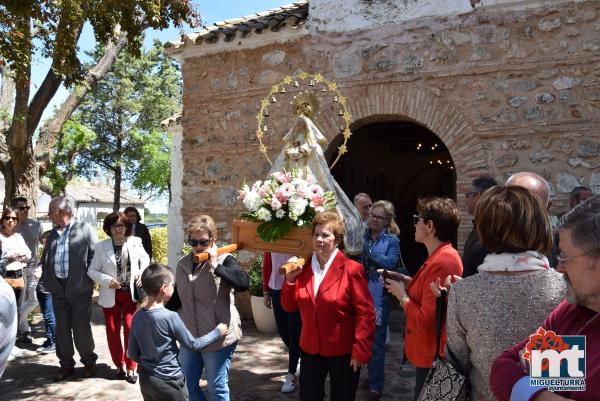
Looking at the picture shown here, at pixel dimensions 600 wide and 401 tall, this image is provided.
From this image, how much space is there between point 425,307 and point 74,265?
12.1 feet

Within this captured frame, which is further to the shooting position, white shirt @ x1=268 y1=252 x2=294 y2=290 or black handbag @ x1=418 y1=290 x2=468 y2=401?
white shirt @ x1=268 y1=252 x2=294 y2=290

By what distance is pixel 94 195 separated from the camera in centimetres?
3903

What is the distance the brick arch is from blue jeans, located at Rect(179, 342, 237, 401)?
378cm

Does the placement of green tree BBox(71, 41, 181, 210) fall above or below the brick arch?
above

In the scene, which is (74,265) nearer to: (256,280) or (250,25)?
(256,280)

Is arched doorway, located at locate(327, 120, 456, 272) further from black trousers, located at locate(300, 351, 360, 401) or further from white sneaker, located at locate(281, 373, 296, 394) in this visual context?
black trousers, located at locate(300, 351, 360, 401)

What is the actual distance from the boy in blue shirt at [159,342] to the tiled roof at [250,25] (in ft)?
16.1

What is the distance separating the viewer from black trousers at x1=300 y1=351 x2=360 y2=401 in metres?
2.91

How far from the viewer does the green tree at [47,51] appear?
17.1 ft

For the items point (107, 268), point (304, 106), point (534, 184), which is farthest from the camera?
point (107, 268)

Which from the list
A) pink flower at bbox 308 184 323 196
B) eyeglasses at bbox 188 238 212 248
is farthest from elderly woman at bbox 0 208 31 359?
pink flower at bbox 308 184 323 196

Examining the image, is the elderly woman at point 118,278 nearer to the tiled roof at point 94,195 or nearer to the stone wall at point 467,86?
the stone wall at point 467,86

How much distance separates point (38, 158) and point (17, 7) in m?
4.37

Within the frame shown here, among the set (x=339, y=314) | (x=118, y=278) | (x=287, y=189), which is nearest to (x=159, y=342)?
(x=339, y=314)
